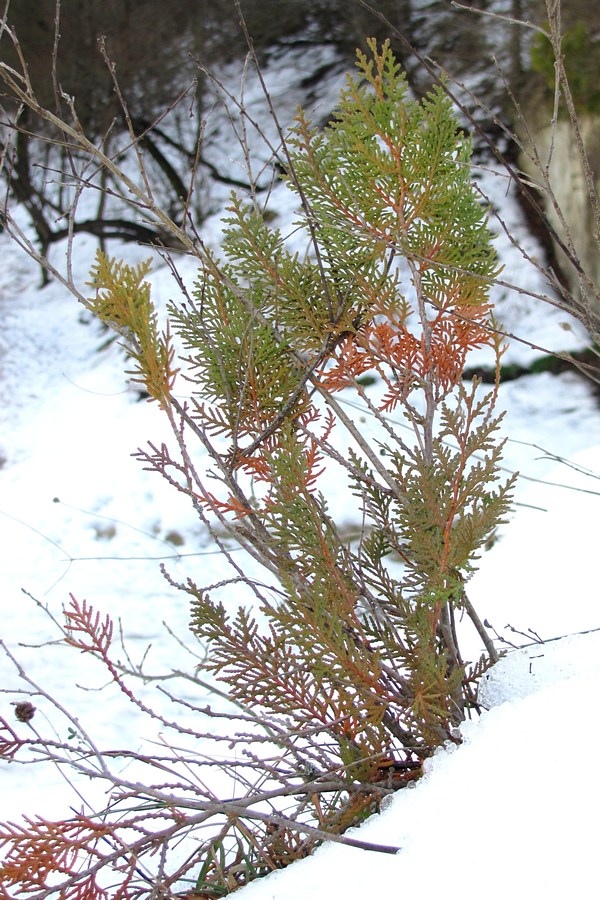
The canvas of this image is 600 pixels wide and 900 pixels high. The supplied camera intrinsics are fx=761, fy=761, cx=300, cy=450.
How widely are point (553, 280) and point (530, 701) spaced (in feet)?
2.37

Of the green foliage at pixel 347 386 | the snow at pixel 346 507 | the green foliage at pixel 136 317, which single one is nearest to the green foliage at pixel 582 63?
the snow at pixel 346 507

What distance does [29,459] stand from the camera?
200 inches

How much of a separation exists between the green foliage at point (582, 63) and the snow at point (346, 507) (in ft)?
3.10

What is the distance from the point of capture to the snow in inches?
37.5

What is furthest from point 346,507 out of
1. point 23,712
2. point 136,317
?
point 136,317

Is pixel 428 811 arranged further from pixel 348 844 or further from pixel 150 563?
pixel 150 563

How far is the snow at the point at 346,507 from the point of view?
953 millimetres

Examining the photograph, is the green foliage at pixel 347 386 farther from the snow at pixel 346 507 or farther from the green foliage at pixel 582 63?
the green foliage at pixel 582 63

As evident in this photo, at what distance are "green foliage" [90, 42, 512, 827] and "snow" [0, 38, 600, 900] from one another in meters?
0.14

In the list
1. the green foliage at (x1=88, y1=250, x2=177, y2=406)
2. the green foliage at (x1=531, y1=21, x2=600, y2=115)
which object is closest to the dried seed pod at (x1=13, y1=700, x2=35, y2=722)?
the green foliage at (x1=88, y1=250, x2=177, y2=406)

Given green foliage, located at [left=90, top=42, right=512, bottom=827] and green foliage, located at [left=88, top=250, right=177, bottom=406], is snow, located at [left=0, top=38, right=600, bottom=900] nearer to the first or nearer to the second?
green foliage, located at [left=90, top=42, right=512, bottom=827]

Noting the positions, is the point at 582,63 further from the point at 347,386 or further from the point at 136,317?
the point at 136,317

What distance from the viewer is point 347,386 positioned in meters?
1.22

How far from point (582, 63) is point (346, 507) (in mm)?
3051
